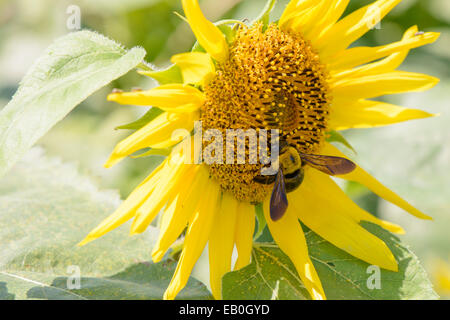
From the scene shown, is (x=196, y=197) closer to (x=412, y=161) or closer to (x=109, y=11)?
(x=412, y=161)

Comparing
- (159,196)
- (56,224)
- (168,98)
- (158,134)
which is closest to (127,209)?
(159,196)

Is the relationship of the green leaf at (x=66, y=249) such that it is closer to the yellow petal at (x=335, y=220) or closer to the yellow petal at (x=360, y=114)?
the yellow petal at (x=335, y=220)

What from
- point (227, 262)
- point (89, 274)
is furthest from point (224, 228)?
point (89, 274)

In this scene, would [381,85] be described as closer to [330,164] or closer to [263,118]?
[330,164]

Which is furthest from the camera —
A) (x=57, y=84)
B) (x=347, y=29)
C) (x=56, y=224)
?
(x=56, y=224)

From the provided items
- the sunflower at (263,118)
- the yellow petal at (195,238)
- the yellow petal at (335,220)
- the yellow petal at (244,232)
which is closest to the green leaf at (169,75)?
the sunflower at (263,118)

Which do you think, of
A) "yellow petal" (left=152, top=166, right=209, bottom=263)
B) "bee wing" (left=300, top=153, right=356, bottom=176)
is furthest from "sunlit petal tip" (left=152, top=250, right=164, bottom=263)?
"bee wing" (left=300, top=153, right=356, bottom=176)
